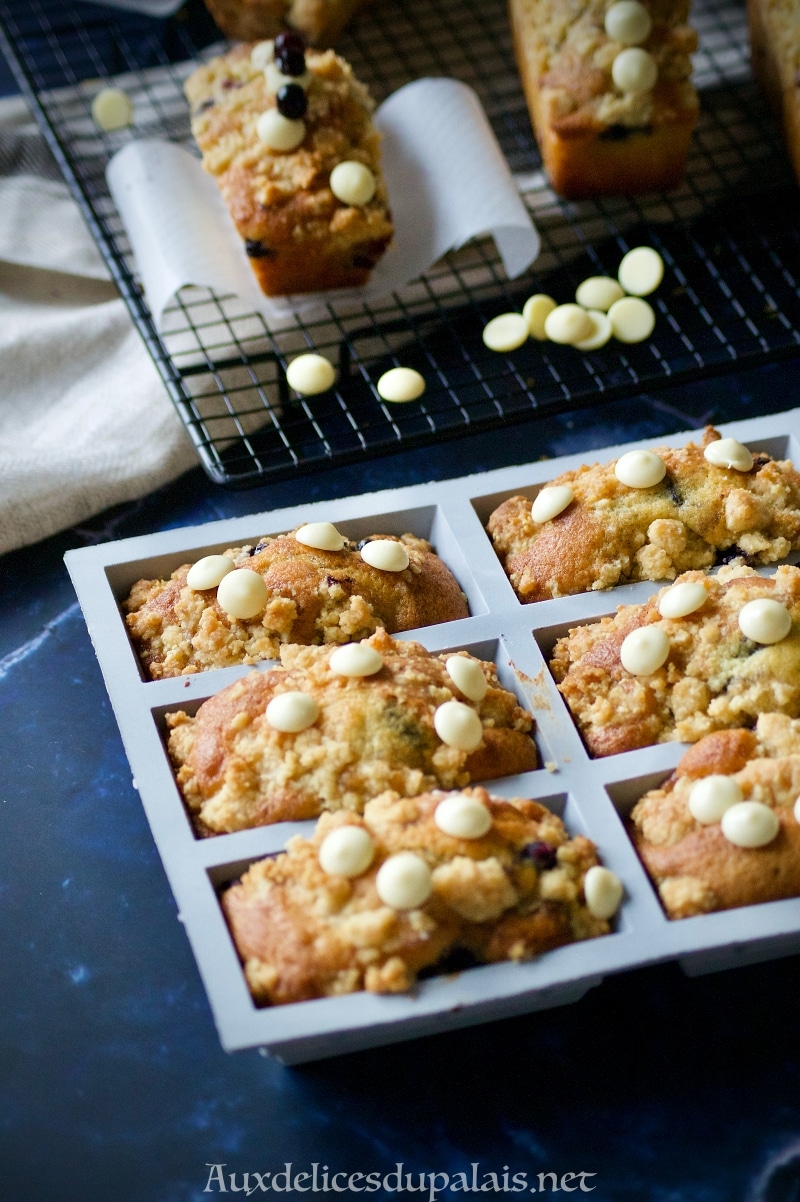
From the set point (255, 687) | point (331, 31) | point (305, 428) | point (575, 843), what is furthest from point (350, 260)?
point (575, 843)

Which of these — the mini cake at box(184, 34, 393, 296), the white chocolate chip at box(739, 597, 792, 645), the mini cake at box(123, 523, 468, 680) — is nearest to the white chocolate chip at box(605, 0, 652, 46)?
the mini cake at box(184, 34, 393, 296)

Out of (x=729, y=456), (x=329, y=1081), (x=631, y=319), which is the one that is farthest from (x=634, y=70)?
(x=329, y=1081)

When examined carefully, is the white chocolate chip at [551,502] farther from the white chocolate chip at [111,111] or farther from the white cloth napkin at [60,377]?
the white chocolate chip at [111,111]

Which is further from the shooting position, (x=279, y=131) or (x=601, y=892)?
(x=279, y=131)

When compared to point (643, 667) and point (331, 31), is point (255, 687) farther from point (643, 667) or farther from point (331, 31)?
point (331, 31)

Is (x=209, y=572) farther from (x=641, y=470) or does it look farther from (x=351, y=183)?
(x=351, y=183)

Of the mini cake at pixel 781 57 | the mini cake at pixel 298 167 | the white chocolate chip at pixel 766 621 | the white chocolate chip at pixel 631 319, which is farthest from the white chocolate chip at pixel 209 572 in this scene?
the mini cake at pixel 781 57
